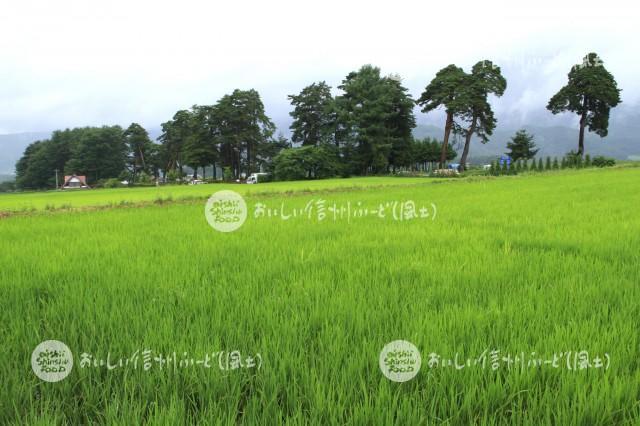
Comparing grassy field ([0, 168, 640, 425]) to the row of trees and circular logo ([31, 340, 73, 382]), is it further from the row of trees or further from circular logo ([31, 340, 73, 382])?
the row of trees

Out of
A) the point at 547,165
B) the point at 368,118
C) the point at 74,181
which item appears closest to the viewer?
the point at 547,165

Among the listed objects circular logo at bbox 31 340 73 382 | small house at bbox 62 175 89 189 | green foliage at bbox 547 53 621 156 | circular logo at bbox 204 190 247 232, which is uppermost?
green foliage at bbox 547 53 621 156

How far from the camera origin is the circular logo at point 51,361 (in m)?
1.42

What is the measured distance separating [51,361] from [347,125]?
39.7 meters

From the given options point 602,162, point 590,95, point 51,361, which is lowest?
point 51,361

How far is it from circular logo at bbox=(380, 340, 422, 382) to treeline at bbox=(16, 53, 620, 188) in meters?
36.5

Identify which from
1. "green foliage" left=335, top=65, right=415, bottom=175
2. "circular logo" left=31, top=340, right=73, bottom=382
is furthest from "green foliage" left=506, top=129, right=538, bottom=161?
"circular logo" left=31, top=340, right=73, bottom=382

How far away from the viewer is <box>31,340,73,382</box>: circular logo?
4.64 ft

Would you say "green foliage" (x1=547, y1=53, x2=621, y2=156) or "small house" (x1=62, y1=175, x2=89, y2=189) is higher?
"green foliage" (x1=547, y1=53, x2=621, y2=156)

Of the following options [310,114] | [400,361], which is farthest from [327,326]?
[310,114]

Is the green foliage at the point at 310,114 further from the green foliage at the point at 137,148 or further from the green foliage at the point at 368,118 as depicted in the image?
the green foliage at the point at 137,148

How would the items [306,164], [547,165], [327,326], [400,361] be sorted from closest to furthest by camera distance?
[400,361], [327,326], [547,165], [306,164]

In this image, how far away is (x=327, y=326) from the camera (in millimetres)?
1743

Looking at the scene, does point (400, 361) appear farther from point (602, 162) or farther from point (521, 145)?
point (521, 145)
